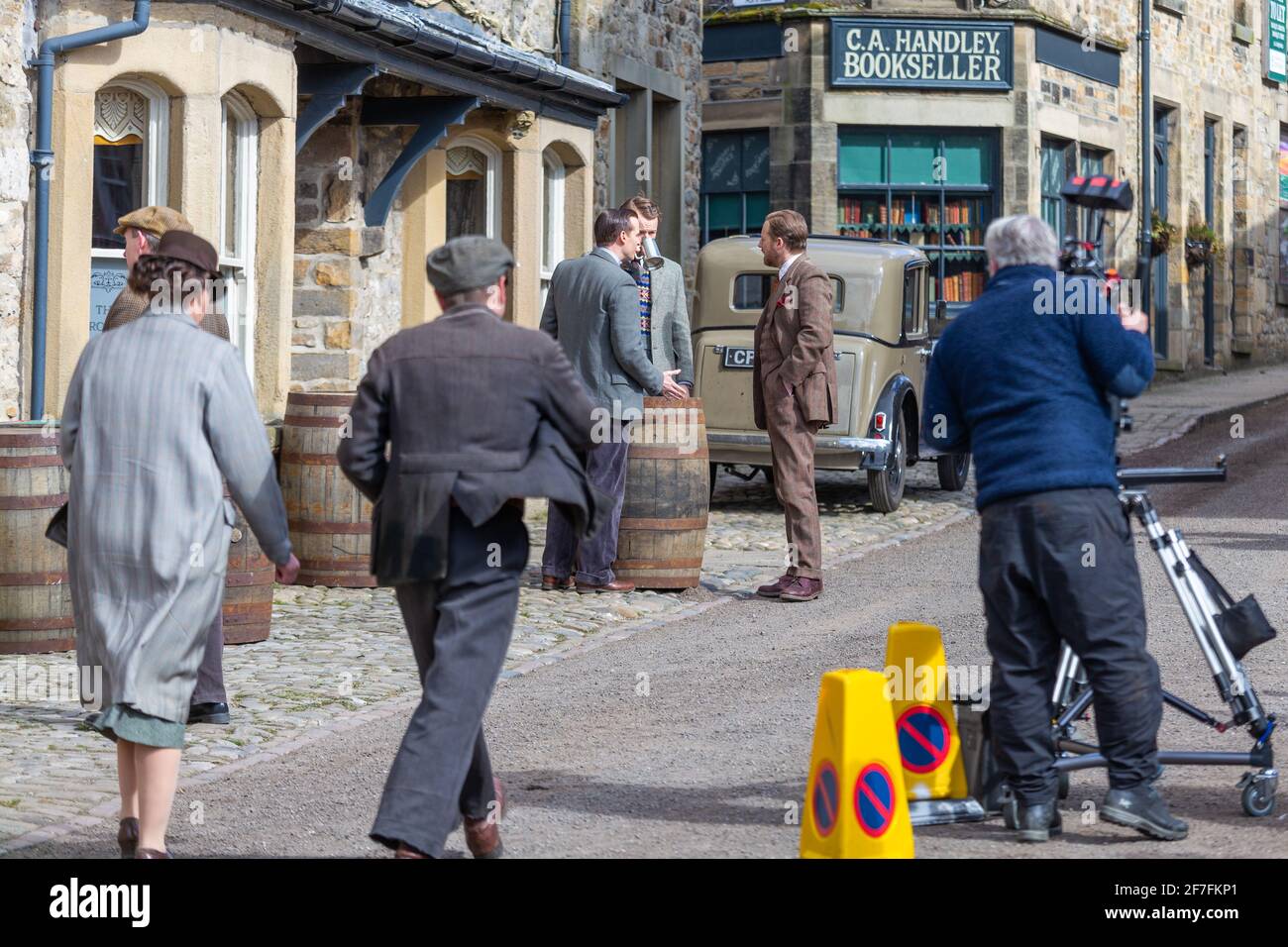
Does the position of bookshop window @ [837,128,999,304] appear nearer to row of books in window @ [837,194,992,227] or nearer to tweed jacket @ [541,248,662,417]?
row of books in window @ [837,194,992,227]

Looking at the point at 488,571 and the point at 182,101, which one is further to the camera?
the point at 182,101

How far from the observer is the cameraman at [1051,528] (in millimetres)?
5184

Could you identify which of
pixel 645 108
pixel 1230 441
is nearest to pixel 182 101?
pixel 645 108

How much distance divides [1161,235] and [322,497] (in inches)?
782

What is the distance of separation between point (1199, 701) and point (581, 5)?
962 centimetres

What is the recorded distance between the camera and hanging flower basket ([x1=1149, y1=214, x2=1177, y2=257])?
2678 cm

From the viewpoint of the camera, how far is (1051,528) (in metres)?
5.20

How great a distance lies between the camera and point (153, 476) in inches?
193

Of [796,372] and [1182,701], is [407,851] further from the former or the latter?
[796,372]

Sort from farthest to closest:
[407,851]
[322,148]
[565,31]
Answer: [565,31]
[322,148]
[407,851]

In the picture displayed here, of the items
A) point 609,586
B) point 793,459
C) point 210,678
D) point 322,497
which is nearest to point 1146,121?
point 793,459

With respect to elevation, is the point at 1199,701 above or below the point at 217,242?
below
